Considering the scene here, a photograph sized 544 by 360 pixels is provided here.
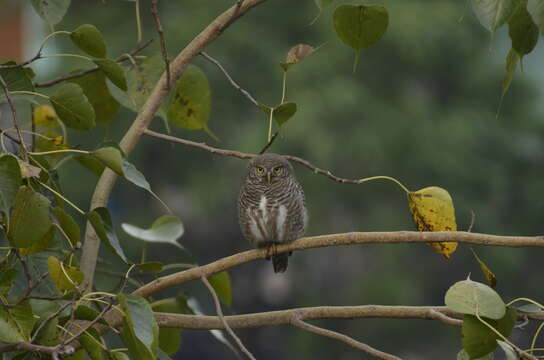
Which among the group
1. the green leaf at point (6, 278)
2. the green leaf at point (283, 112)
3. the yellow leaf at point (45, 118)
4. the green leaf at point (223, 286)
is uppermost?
the green leaf at point (283, 112)

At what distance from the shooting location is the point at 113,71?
3.70 feet

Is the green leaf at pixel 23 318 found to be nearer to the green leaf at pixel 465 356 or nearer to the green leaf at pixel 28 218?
the green leaf at pixel 28 218

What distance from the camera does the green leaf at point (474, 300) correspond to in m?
0.93

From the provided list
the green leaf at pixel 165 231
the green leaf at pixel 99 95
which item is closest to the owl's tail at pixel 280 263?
the green leaf at pixel 165 231

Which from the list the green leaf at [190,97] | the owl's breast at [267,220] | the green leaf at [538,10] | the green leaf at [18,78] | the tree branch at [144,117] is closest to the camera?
the green leaf at [538,10]

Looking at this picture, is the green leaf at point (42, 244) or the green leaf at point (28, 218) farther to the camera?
the green leaf at point (42, 244)

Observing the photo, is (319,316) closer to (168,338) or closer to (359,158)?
(168,338)

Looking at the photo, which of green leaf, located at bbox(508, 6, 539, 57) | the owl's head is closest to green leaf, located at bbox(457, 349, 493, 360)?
green leaf, located at bbox(508, 6, 539, 57)

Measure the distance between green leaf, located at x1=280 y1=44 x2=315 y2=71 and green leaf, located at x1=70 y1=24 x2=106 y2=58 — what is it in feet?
0.77

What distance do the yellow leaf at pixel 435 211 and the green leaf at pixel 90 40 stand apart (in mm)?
435

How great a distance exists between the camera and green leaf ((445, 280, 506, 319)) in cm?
93

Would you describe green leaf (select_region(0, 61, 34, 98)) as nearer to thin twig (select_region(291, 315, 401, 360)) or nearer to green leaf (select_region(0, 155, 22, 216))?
green leaf (select_region(0, 155, 22, 216))

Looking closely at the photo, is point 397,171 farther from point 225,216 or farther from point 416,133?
point 225,216

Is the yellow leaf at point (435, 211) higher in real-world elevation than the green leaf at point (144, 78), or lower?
lower
